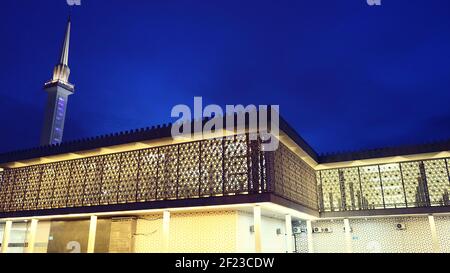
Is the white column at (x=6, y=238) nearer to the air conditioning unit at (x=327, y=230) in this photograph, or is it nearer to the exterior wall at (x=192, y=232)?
the exterior wall at (x=192, y=232)

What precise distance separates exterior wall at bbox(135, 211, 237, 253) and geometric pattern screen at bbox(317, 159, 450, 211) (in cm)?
794

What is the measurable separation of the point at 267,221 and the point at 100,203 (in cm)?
830

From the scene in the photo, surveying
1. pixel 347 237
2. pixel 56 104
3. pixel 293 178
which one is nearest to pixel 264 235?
pixel 293 178

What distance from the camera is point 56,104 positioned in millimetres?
54750

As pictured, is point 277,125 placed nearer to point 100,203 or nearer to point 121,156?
point 121,156

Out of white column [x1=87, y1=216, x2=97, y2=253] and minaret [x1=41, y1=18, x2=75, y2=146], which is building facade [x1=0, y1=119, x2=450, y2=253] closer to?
white column [x1=87, y1=216, x2=97, y2=253]

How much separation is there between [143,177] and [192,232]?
3.29m

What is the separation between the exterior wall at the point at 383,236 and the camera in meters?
18.7

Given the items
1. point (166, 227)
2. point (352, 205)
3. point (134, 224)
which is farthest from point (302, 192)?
point (134, 224)

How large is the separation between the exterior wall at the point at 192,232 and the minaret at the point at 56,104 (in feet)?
136

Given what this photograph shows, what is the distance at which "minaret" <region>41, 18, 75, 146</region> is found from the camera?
2084 inches
